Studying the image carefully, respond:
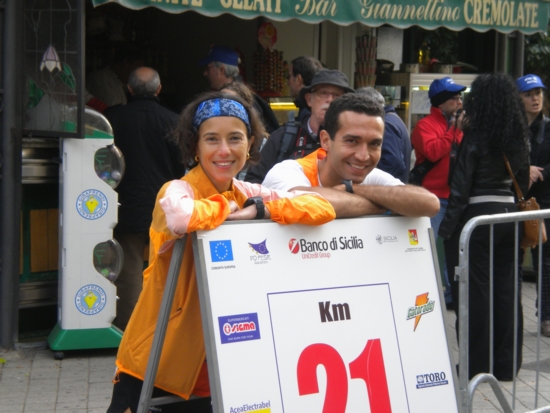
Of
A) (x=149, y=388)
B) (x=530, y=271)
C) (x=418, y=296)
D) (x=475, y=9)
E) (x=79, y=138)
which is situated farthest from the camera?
(x=530, y=271)

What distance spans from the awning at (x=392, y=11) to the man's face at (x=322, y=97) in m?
1.02

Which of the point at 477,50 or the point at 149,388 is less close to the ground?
the point at 477,50

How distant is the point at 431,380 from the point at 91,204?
129 inches

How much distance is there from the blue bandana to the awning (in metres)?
2.53

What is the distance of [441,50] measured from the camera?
9.98 m

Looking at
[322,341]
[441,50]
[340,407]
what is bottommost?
[340,407]

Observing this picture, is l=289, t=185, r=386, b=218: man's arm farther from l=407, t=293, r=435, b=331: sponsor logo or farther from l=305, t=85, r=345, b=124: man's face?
l=305, t=85, r=345, b=124: man's face

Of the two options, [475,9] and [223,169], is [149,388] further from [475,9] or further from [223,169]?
[475,9]

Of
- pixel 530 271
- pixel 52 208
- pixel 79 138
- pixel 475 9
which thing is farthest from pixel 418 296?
pixel 530 271

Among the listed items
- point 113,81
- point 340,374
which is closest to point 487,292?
point 340,374

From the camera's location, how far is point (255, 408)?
281cm

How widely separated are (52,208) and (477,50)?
5932mm

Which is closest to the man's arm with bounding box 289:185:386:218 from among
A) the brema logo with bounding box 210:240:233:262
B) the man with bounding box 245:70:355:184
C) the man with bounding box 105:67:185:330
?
the brema logo with bounding box 210:240:233:262

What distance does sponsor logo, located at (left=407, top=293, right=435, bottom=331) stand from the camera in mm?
3258
